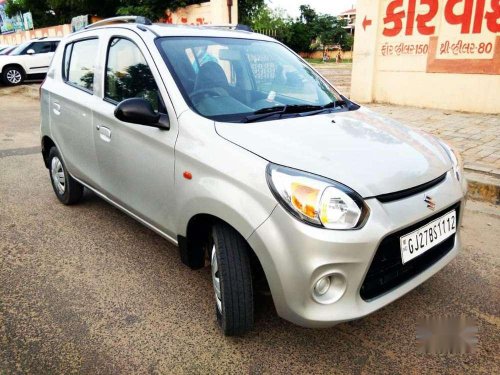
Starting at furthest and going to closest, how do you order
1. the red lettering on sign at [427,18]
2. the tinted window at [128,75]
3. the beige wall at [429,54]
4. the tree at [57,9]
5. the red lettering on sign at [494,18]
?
the tree at [57,9] → the red lettering on sign at [427,18] → the beige wall at [429,54] → the red lettering on sign at [494,18] → the tinted window at [128,75]

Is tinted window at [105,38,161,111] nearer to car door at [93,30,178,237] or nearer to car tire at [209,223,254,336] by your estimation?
A: car door at [93,30,178,237]

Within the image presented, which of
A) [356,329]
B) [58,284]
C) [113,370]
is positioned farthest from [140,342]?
[356,329]

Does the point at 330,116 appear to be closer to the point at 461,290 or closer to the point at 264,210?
the point at 264,210

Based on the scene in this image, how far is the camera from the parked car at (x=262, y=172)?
183cm

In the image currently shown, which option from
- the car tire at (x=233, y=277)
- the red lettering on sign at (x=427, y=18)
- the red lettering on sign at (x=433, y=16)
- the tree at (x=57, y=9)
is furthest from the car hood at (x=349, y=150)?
the tree at (x=57, y=9)

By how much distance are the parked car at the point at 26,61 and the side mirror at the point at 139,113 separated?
51.1 feet

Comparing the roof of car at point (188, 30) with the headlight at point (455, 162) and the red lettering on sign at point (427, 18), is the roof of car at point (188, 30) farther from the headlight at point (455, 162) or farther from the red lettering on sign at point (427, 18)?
the red lettering on sign at point (427, 18)

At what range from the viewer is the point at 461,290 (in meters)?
2.69

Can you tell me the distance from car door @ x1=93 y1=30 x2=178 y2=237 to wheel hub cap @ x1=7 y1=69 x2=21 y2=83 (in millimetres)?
15298

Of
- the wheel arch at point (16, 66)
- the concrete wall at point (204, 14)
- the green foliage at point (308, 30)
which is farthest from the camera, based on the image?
the green foliage at point (308, 30)

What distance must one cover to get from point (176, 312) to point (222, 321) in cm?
40

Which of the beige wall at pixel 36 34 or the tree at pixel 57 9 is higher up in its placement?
the tree at pixel 57 9

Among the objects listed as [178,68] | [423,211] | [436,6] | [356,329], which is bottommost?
[356,329]

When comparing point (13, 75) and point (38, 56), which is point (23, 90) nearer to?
point (13, 75)
